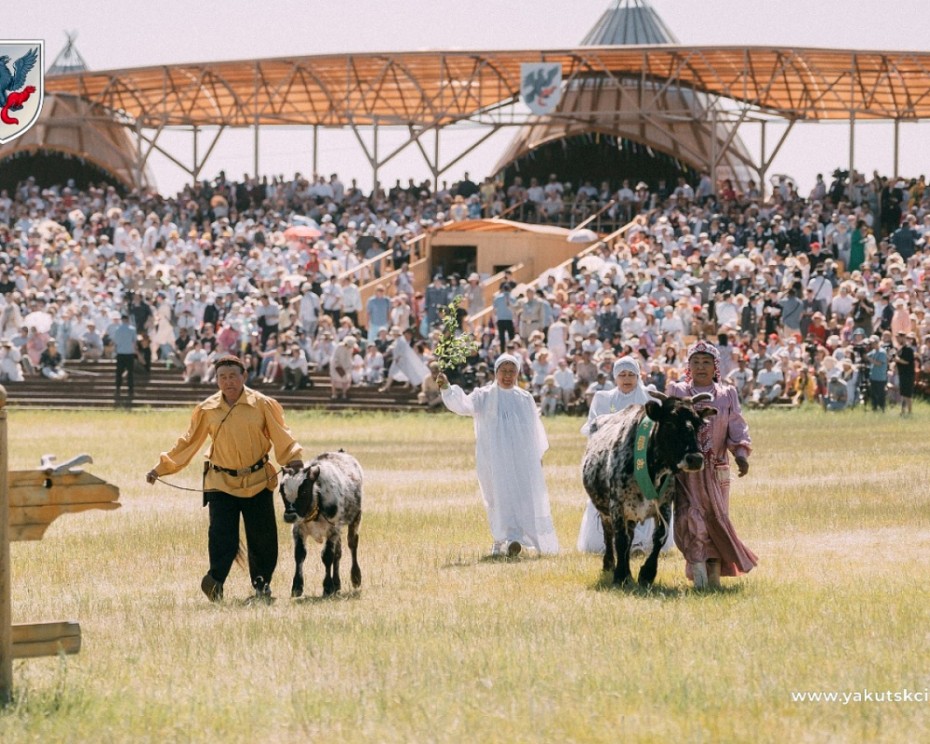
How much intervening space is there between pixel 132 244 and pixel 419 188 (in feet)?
25.5

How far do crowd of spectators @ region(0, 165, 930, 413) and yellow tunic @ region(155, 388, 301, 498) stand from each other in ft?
62.9

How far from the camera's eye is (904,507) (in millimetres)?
18078

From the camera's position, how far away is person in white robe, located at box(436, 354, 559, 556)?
15.3 m

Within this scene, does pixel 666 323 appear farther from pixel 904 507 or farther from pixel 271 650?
pixel 271 650

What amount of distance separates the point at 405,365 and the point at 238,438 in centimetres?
2438

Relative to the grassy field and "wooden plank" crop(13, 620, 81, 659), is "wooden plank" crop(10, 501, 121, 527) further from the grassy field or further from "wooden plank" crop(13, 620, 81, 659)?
the grassy field

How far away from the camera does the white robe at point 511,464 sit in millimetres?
15328

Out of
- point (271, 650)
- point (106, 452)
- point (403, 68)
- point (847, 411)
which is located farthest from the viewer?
point (403, 68)

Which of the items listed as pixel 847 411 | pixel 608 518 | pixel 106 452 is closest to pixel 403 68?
pixel 847 411

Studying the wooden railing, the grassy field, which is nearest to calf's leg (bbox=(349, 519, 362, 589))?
the grassy field

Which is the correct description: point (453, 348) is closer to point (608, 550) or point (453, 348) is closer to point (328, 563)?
point (608, 550)

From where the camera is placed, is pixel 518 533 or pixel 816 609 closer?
pixel 816 609

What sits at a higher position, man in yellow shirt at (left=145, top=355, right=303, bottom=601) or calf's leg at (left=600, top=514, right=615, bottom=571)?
man in yellow shirt at (left=145, top=355, right=303, bottom=601)

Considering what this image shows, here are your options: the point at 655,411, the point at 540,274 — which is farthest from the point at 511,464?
the point at 540,274
